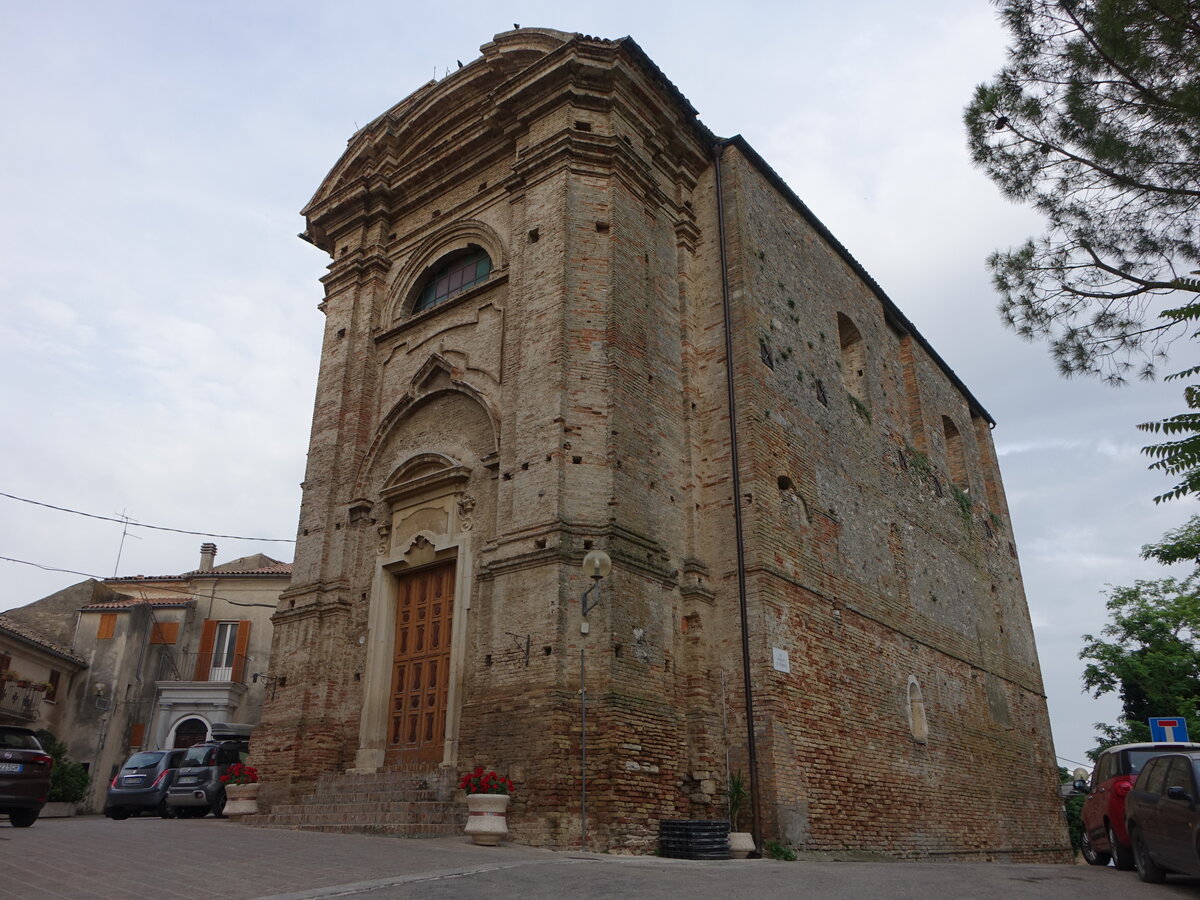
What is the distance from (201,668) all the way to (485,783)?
21549 mm

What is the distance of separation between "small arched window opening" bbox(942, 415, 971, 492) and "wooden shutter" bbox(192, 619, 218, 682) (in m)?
21.7

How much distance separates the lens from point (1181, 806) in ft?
21.9

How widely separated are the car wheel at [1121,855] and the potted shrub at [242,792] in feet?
33.1

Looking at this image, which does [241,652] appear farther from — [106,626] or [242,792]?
[242,792]

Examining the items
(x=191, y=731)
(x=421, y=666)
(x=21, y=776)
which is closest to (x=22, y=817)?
(x=21, y=776)

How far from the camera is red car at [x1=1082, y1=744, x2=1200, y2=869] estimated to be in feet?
29.1

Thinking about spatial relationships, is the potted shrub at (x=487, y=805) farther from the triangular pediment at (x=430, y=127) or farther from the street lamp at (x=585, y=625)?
the triangular pediment at (x=430, y=127)

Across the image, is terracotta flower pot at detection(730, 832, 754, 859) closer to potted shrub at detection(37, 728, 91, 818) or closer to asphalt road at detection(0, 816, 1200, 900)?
asphalt road at detection(0, 816, 1200, 900)

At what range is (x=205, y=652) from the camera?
91.7ft

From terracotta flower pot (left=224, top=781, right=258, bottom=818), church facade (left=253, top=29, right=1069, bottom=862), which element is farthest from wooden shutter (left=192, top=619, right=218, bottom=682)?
terracotta flower pot (left=224, top=781, right=258, bottom=818)

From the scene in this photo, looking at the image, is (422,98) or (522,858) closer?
(522,858)

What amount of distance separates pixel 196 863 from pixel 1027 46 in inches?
382

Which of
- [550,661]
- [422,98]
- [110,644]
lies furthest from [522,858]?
[110,644]

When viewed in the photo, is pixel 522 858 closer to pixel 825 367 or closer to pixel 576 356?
pixel 576 356
